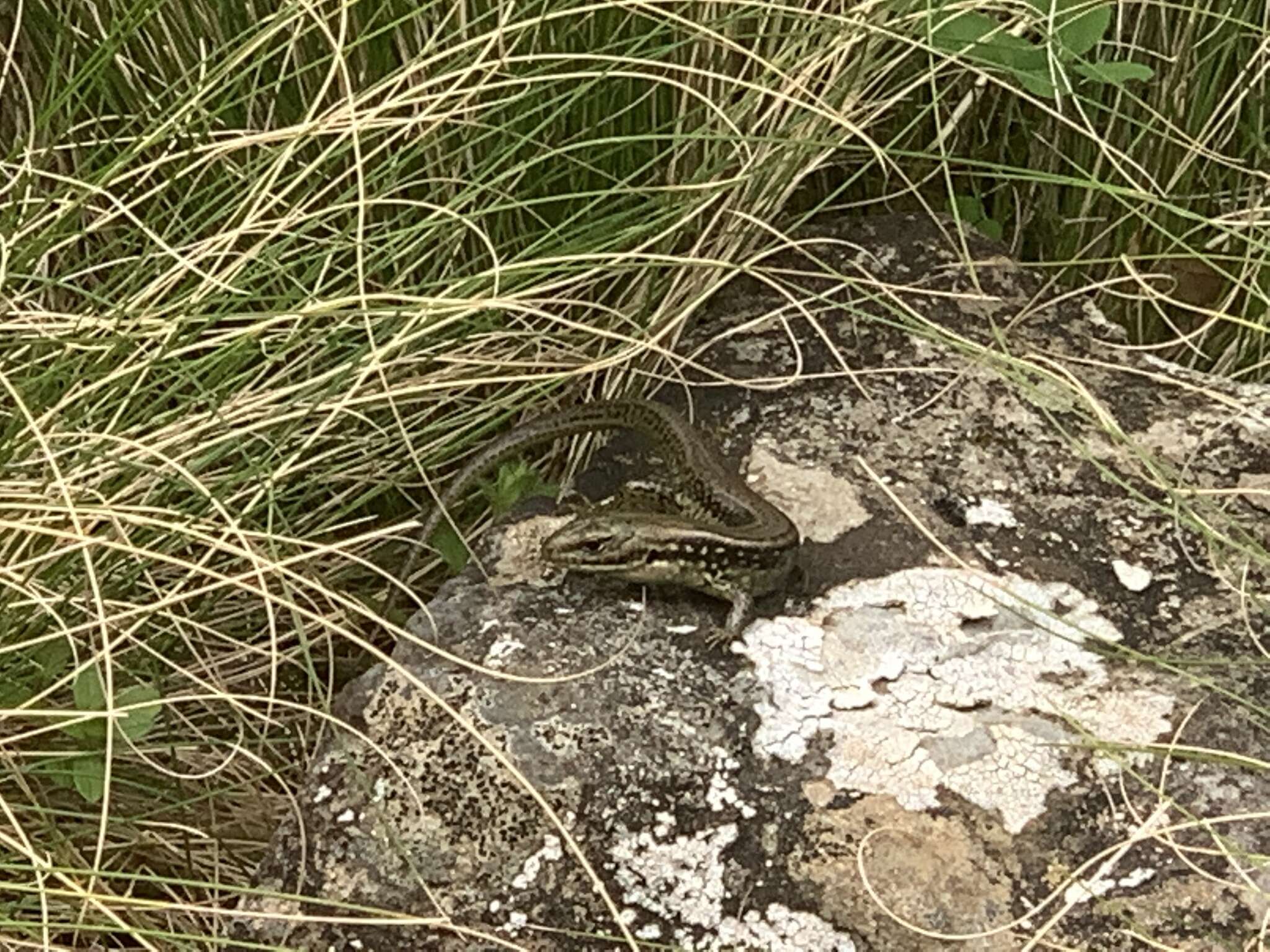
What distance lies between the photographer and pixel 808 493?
262cm

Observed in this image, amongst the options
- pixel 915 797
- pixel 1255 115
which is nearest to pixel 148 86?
pixel 915 797

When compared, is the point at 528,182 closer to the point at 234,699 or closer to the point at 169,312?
the point at 169,312

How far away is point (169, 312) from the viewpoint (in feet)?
8.23

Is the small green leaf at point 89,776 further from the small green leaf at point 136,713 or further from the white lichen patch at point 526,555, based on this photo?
the white lichen patch at point 526,555

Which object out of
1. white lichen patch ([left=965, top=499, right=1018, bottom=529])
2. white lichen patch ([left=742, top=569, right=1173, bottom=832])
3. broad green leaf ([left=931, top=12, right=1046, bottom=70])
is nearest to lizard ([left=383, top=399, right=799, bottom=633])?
white lichen patch ([left=742, top=569, right=1173, bottom=832])

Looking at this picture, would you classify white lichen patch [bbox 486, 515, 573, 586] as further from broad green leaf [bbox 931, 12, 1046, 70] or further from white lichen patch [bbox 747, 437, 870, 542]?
broad green leaf [bbox 931, 12, 1046, 70]

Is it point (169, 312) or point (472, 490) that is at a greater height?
point (169, 312)

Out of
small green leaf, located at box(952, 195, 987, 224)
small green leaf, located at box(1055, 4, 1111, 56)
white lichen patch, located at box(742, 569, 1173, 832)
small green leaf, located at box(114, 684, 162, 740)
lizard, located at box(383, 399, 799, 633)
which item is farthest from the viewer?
small green leaf, located at box(952, 195, 987, 224)

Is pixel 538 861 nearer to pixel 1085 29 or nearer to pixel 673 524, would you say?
pixel 673 524

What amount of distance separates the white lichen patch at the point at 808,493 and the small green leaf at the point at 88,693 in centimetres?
106

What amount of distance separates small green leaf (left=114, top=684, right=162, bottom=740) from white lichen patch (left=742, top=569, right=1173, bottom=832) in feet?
2.79

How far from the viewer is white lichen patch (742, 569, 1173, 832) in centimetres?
214

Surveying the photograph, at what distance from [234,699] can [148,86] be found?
4.05 feet

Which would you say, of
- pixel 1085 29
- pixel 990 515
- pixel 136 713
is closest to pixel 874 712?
pixel 990 515
